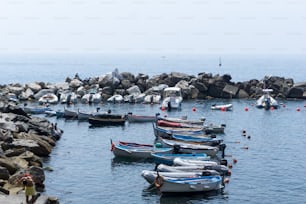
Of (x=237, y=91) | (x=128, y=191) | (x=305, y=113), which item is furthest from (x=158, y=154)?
(x=237, y=91)

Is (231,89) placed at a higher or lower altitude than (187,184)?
higher

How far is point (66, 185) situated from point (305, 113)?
66403 millimetres

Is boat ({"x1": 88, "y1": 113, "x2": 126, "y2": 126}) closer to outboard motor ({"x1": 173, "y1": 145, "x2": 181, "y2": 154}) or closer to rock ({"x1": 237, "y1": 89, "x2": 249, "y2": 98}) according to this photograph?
outboard motor ({"x1": 173, "y1": 145, "x2": 181, "y2": 154})

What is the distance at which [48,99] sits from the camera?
111 metres

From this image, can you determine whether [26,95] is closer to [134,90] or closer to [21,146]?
[134,90]

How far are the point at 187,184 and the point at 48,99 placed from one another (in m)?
69.7

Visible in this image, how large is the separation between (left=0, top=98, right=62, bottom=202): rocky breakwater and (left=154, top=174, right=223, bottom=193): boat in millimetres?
10651

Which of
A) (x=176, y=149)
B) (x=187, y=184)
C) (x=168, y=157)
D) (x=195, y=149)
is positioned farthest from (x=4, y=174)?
(x=195, y=149)

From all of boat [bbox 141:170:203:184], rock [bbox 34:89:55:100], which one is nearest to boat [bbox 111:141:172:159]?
boat [bbox 141:170:203:184]

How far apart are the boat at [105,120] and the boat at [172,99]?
796 inches

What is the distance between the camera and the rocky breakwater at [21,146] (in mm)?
44781

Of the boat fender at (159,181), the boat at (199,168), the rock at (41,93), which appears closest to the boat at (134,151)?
the boat at (199,168)

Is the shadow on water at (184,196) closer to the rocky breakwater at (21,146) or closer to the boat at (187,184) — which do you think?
the boat at (187,184)

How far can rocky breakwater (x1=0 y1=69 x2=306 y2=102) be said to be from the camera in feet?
390
